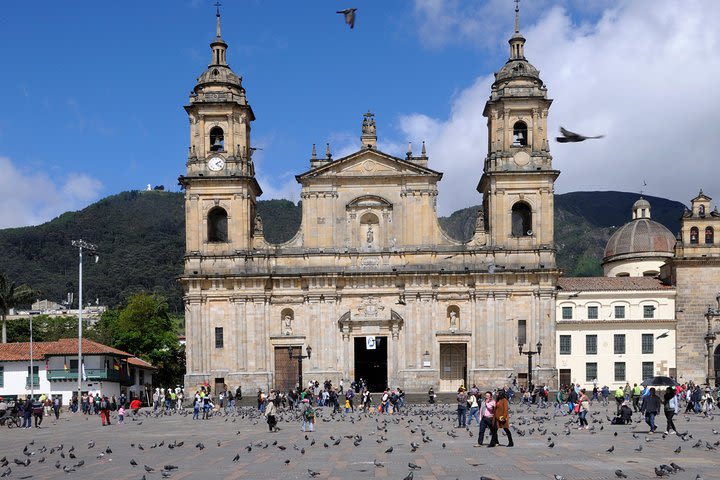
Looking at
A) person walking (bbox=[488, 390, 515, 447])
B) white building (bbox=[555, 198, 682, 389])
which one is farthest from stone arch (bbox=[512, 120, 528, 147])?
person walking (bbox=[488, 390, 515, 447])

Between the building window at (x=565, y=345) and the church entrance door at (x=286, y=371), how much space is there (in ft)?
58.8

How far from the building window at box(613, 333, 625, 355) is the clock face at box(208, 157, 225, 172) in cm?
2830

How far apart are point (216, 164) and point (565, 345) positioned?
25999 millimetres

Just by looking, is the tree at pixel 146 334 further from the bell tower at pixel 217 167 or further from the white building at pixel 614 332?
the white building at pixel 614 332

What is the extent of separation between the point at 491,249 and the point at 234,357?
17.4 m

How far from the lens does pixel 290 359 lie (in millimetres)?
63656

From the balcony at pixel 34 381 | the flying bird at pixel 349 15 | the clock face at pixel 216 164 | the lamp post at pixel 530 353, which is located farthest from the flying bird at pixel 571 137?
the balcony at pixel 34 381

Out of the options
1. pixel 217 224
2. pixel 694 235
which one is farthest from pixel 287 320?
pixel 694 235

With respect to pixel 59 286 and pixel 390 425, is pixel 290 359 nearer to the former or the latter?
pixel 390 425

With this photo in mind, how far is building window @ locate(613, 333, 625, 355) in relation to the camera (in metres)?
69.1

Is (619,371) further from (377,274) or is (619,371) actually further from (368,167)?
(368,167)

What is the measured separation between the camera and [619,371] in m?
68.8

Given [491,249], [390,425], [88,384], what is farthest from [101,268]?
[390,425]

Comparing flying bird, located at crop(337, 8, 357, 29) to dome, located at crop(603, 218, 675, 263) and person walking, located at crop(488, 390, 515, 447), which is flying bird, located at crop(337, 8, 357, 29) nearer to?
person walking, located at crop(488, 390, 515, 447)
